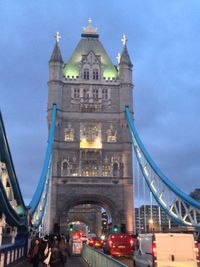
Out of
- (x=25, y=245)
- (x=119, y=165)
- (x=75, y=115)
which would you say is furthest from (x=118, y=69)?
(x=25, y=245)

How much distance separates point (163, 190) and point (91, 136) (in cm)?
1554

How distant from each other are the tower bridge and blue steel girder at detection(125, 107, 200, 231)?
15cm

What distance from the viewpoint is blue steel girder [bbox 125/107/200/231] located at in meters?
37.9

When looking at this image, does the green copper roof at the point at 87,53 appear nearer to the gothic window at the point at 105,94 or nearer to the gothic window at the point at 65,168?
the gothic window at the point at 105,94

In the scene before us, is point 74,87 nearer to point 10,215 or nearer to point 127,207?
point 127,207

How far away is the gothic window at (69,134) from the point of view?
56841 mm

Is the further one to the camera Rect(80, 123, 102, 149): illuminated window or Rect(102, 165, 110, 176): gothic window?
Rect(80, 123, 102, 149): illuminated window

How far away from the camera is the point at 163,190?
151 ft

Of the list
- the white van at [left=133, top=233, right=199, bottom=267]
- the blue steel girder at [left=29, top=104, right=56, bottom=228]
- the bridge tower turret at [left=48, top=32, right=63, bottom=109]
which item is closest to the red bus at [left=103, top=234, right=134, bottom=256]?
the white van at [left=133, top=233, right=199, bottom=267]

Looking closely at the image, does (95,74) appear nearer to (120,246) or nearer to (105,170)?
(105,170)

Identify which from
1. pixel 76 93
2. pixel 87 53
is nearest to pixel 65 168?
pixel 76 93

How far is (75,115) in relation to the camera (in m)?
58.4

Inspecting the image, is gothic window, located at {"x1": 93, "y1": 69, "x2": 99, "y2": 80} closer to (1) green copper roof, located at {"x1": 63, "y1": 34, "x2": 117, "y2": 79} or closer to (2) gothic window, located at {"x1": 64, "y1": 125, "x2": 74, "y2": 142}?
(1) green copper roof, located at {"x1": 63, "y1": 34, "x2": 117, "y2": 79}

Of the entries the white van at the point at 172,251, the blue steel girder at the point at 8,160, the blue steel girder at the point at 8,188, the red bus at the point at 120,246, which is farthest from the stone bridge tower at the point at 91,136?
the white van at the point at 172,251
